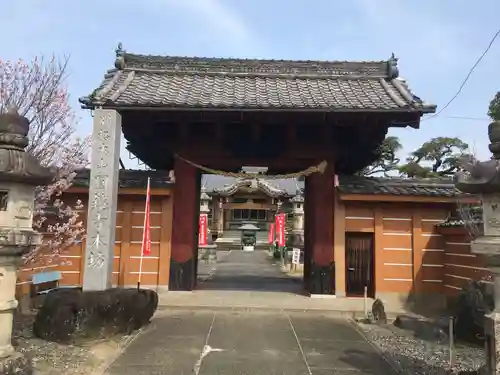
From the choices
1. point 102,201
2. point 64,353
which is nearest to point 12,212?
point 64,353

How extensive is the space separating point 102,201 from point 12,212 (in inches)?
158

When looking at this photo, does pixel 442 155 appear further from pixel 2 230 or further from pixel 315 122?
pixel 2 230

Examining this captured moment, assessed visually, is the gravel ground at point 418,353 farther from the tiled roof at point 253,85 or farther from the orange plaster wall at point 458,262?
the tiled roof at point 253,85

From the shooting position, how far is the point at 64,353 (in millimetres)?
6141

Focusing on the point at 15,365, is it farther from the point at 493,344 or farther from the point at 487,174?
the point at 487,174

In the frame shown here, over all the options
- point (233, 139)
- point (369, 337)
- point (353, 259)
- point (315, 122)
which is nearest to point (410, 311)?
point (353, 259)

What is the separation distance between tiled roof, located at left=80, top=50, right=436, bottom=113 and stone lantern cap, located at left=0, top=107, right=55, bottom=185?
15.4 ft

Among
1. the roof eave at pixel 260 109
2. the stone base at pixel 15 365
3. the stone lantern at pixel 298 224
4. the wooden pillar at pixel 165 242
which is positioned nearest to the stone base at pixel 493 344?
the stone base at pixel 15 365

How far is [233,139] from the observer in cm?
1149

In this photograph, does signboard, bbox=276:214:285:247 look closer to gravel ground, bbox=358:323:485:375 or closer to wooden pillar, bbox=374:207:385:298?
wooden pillar, bbox=374:207:385:298

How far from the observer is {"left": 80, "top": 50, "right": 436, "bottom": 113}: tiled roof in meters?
9.69

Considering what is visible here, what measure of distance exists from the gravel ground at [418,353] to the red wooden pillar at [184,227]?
15.9ft

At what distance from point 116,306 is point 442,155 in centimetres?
5049

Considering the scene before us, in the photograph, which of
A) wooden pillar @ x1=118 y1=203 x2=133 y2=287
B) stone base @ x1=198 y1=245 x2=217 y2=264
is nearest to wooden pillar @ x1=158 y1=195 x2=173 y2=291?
wooden pillar @ x1=118 y1=203 x2=133 y2=287
